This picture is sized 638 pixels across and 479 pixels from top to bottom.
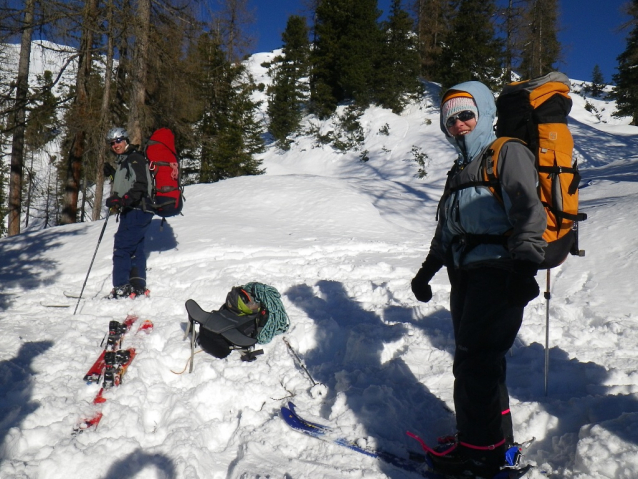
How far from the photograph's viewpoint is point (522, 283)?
207 centimetres

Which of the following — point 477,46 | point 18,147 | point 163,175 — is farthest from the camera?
point 477,46

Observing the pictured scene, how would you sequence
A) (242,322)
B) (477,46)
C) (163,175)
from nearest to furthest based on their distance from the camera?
(242,322) < (163,175) < (477,46)

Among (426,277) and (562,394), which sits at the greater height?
(426,277)

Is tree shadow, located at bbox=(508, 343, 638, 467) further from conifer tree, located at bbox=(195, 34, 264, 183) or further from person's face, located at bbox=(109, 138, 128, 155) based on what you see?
conifer tree, located at bbox=(195, 34, 264, 183)

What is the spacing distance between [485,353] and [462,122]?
1.22 m

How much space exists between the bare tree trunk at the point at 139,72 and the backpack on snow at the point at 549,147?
10.6m

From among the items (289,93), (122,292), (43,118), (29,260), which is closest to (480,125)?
(122,292)

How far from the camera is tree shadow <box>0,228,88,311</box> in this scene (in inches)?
251

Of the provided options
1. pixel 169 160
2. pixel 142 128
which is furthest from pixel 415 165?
pixel 169 160

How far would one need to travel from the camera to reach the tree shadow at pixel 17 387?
111 inches

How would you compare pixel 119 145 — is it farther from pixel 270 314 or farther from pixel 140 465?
pixel 140 465

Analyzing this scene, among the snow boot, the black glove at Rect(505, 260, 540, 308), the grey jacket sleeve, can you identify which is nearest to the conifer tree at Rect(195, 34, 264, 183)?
the snow boot

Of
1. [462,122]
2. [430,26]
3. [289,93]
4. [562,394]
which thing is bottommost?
[562,394]

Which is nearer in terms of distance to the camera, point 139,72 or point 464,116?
point 464,116
